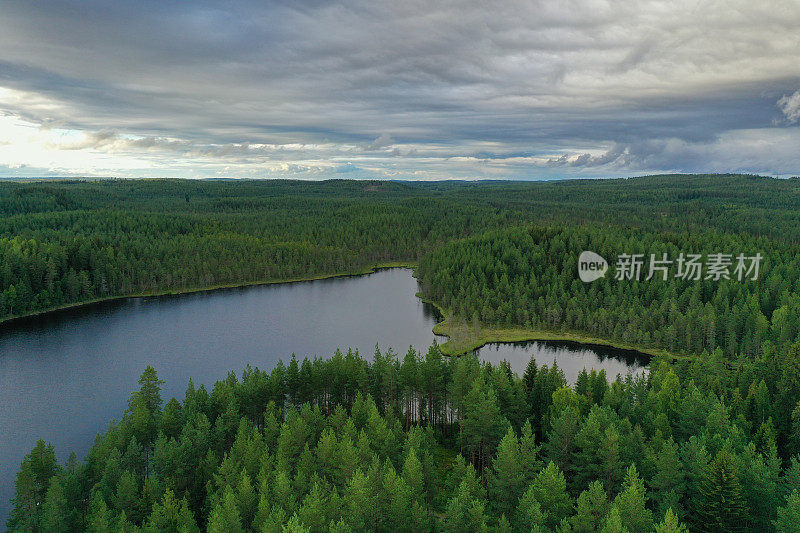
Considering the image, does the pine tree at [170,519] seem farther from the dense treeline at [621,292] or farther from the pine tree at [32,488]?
the dense treeline at [621,292]

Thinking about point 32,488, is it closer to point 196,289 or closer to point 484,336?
point 484,336

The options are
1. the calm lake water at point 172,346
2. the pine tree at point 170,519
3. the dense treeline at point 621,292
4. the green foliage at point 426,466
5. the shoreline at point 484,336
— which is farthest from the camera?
the dense treeline at point 621,292

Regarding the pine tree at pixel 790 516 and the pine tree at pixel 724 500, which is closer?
the pine tree at pixel 790 516

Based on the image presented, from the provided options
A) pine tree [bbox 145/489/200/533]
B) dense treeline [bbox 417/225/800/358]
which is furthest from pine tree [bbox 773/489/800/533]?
dense treeline [bbox 417/225/800/358]

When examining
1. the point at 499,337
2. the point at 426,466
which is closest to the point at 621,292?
the point at 499,337

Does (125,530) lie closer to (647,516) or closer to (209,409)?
(209,409)

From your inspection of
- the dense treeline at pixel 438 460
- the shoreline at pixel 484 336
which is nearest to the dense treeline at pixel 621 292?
the shoreline at pixel 484 336
